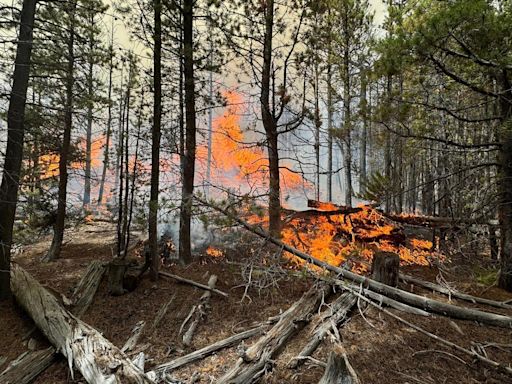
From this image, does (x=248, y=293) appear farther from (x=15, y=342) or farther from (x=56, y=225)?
(x=56, y=225)

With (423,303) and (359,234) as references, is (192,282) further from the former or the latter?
(359,234)

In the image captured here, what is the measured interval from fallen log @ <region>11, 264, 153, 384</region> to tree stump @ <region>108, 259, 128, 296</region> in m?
1.20

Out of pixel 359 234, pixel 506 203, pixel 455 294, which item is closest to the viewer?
pixel 506 203

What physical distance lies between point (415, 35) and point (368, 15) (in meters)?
12.0

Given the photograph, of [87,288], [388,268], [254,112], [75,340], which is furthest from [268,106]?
[75,340]

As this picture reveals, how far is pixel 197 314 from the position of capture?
236 inches

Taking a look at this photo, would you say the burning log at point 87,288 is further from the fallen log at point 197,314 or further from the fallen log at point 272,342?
the fallen log at point 272,342

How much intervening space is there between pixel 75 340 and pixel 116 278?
228 cm

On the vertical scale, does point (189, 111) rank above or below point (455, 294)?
above

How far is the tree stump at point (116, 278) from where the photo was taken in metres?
6.89

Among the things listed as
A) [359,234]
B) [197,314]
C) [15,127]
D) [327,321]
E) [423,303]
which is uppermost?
[15,127]

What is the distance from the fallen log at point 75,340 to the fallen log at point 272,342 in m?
1.21

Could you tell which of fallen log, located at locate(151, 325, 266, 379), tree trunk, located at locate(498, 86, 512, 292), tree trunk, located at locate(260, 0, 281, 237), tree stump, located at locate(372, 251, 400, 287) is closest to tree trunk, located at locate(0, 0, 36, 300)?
fallen log, located at locate(151, 325, 266, 379)

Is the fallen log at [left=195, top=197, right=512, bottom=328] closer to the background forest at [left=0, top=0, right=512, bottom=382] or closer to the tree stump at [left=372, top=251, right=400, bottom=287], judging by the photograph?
the tree stump at [left=372, top=251, right=400, bottom=287]
